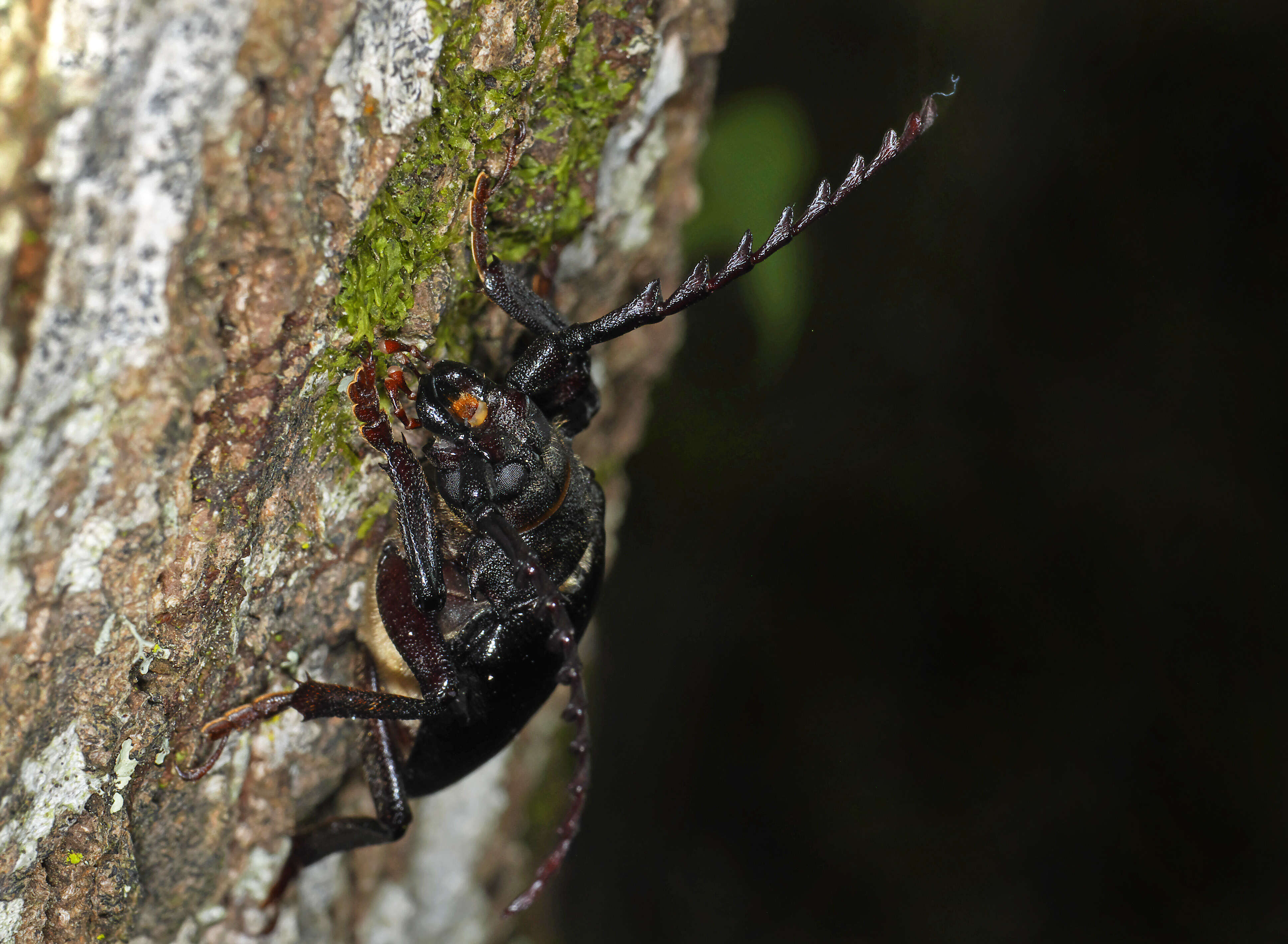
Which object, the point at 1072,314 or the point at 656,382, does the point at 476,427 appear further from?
the point at 1072,314

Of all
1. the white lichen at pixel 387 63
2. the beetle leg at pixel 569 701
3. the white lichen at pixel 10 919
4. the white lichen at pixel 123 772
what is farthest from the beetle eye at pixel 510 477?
the white lichen at pixel 10 919

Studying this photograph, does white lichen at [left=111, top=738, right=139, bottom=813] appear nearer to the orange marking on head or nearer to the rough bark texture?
the rough bark texture

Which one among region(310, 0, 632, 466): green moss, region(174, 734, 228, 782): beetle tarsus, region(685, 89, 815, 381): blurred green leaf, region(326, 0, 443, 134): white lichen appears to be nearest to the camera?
region(326, 0, 443, 134): white lichen

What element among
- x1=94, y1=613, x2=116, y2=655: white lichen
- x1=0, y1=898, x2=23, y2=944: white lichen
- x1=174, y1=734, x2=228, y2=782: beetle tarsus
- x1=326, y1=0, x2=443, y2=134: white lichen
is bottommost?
x1=174, y1=734, x2=228, y2=782: beetle tarsus

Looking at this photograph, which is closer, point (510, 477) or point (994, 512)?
point (510, 477)

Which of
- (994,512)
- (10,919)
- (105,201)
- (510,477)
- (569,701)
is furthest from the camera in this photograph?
(994,512)

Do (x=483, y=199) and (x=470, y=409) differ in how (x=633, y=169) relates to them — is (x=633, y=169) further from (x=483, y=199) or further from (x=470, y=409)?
(x=470, y=409)

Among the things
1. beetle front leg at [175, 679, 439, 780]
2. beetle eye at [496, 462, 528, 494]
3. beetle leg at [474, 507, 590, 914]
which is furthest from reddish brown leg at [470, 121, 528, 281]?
beetle front leg at [175, 679, 439, 780]

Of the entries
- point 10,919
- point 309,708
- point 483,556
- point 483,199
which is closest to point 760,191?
point 483,199
